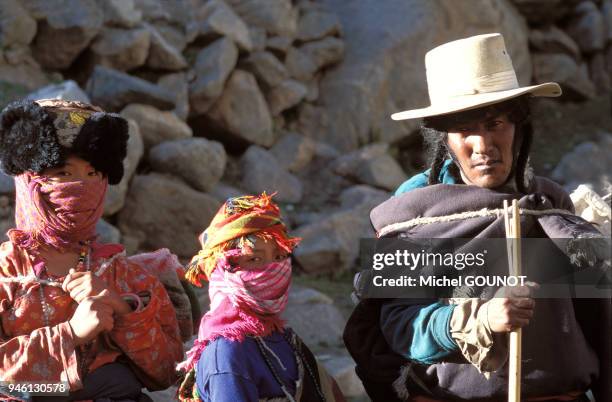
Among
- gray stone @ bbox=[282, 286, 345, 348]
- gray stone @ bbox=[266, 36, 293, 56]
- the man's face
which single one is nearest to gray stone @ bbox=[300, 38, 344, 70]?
gray stone @ bbox=[266, 36, 293, 56]

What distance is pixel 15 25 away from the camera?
6.91 m

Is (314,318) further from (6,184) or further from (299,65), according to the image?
(299,65)

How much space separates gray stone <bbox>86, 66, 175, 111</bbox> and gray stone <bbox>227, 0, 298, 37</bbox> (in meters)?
2.24

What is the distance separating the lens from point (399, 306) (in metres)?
2.73

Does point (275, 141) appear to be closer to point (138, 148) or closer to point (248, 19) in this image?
point (248, 19)

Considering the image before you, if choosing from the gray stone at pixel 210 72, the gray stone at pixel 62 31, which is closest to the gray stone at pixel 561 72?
the gray stone at pixel 210 72

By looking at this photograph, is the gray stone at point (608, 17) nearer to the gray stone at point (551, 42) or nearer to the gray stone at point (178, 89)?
the gray stone at point (551, 42)

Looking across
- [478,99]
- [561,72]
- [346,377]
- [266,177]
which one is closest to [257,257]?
[478,99]

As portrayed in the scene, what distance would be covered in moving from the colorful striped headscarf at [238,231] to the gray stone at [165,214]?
164 inches

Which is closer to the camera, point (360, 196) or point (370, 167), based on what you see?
point (360, 196)

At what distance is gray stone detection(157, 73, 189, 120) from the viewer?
7.86 metres

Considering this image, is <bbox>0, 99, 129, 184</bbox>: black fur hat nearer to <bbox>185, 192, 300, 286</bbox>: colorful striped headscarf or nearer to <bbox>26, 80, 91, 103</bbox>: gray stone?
<bbox>185, 192, 300, 286</bbox>: colorful striped headscarf

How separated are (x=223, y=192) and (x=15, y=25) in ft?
7.22

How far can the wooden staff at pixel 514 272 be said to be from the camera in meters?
2.46
